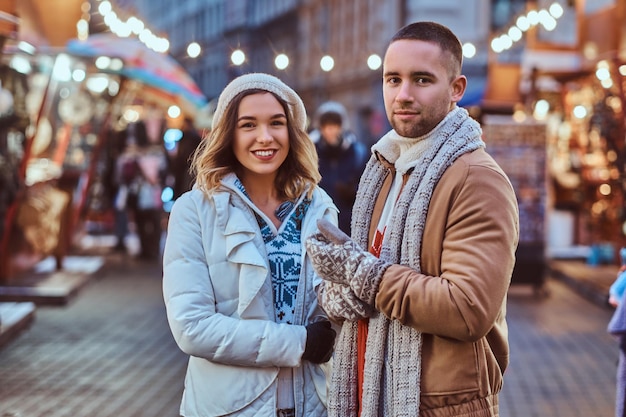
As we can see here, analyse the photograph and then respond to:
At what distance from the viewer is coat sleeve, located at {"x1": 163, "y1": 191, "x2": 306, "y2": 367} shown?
3.28 meters

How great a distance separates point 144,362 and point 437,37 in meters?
6.51

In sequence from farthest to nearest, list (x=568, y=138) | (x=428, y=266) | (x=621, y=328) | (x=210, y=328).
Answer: (x=568, y=138) < (x=621, y=328) < (x=210, y=328) < (x=428, y=266)

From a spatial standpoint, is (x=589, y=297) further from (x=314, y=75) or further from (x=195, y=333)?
(x=314, y=75)

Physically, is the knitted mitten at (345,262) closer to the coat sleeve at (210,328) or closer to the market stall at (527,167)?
the coat sleeve at (210,328)

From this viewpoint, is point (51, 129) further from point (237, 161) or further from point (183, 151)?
point (237, 161)

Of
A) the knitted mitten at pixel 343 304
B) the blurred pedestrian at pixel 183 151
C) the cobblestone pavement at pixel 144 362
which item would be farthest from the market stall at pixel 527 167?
the knitted mitten at pixel 343 304

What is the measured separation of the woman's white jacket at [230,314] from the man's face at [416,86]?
0.76 metres

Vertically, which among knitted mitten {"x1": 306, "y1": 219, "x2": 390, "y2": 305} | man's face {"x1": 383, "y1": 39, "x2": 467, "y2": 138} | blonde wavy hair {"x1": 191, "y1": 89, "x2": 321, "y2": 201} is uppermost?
man's face {"x1": 383, "y1": 39, "x2": 467, "y2": 138}

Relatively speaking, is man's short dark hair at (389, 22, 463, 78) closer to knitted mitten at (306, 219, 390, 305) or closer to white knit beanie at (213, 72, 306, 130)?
knitted mitten at (306, 219, 390, 305)

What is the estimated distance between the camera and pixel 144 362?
8.79 metres

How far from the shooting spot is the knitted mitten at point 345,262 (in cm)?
278

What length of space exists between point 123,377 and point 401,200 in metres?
5.77

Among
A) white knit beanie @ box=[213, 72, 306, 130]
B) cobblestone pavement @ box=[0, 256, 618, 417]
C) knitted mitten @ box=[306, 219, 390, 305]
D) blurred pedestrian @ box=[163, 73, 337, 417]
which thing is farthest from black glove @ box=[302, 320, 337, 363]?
cobblestone pavement @ box=[0, 256, 618, 417]

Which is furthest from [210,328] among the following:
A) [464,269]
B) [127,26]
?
[127,26]
